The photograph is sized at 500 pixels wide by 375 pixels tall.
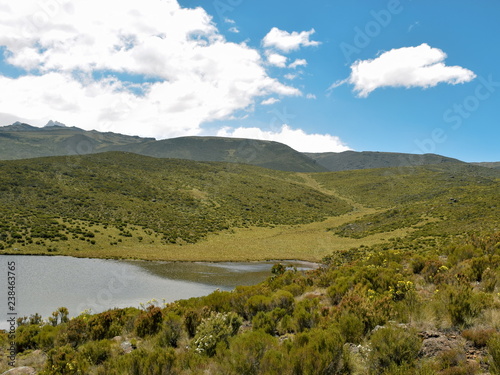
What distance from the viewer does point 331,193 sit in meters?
118

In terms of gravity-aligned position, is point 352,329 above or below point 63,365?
above

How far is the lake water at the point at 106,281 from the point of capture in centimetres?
1791

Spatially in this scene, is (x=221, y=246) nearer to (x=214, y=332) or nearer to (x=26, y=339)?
(x=26, y=339)

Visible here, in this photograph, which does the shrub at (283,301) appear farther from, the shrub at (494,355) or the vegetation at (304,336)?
the shrub at (494,355)

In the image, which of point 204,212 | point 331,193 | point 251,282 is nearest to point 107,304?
point 251,282

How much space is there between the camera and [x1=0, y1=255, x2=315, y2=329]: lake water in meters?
17.9

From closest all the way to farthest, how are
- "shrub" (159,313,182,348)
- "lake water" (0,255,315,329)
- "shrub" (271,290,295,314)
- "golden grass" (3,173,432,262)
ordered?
"shrub" (159,313,182,348) → "shrub" (271,290,295,314) → "lake water" (0,255,315,329) → "golden grass" (3,173,432,262)

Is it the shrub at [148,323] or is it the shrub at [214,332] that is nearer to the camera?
the shrub at [214,332]

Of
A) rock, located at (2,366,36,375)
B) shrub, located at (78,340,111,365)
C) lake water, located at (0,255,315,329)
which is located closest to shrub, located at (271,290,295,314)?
→ shrub, located at (78,340,111,365)

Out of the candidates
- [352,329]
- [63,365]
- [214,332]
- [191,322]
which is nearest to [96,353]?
[63,365]

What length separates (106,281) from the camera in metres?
23.1

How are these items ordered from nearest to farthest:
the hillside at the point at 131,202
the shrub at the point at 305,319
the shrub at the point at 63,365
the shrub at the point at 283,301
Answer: the shrub at the point at 63,365 < the shrub at the point at 305,319 < the shrub at the point at 283,301 < the hillside at the point at 131,202

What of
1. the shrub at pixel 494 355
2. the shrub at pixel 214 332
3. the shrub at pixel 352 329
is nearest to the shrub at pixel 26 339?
the shrub at pixel 214 332

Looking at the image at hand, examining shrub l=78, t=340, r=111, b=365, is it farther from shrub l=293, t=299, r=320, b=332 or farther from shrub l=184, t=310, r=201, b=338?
shrub l=293, t=299, r=320, b=332
